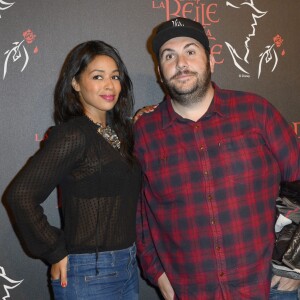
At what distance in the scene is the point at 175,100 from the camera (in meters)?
1.87

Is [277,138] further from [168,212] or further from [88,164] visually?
[88,164]

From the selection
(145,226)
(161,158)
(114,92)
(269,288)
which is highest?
(114,92)

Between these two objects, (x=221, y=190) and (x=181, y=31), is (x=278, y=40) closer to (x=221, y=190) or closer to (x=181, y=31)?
(x=181, y=31)

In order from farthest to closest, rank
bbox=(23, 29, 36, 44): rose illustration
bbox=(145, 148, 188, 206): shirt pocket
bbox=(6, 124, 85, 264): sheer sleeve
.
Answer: bbox=(23, 29, 36, 44): rose illustration
bbox=(145, 148, 188, 206): shirt pocket
bbox=(6, 124, 85, 264): sheer sleeve

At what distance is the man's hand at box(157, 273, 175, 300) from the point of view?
1.86 meters

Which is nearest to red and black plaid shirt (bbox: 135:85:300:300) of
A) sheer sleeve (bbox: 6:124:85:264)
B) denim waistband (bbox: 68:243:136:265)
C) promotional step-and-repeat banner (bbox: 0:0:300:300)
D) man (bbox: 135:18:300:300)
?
man (bbox: 135:18:300:300)

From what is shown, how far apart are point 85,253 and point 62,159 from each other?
1.34ft

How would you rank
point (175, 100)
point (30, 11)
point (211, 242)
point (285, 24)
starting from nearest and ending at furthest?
point (211, 242), point (175, 100), point (30, 11), point (285, 24)

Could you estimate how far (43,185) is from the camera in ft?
4.95

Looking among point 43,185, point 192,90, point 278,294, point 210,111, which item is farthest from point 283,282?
point 43,185

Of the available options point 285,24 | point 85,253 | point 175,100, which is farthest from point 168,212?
point 285,24

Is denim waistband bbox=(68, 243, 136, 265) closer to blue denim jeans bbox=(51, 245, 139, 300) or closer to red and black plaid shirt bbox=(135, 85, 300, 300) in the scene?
blue denim jeans bbox=(51, 245, 139, 300)

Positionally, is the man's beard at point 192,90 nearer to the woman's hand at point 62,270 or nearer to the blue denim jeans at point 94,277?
the blue denim jeans at point 94,277

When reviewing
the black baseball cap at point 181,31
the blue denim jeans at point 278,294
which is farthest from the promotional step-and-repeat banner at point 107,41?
the blue denim jeans at point 278,294
